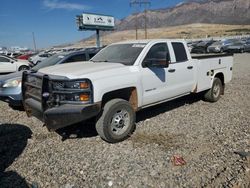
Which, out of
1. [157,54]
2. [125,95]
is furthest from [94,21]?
[125,95]

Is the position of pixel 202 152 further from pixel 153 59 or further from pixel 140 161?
pixel 153 59

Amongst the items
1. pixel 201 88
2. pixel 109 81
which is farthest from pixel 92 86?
pixel 201 88

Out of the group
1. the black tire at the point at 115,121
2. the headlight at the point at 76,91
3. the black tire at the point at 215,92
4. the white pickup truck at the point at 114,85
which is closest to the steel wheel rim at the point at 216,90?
the black tire at the point at 215,92

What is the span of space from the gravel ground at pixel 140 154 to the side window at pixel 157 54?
1477 mm

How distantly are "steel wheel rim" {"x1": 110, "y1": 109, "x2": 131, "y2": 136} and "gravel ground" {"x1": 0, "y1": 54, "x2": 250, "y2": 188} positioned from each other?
0.79 ft

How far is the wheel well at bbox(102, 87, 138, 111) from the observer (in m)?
4.50

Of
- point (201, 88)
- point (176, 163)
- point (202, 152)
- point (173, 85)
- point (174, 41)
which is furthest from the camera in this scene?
point (201, 88)

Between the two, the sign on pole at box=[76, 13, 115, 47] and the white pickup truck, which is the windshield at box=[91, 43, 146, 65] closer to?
the white pickup truck

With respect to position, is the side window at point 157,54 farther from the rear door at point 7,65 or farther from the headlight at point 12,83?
the rear door at point 7,65

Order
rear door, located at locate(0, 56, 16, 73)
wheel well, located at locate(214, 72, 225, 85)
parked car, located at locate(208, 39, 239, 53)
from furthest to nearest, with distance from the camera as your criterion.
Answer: parked car, located at locate(208, 39, 239, 53)
rear door, located at locate(0, 56, 16, 73)
wheel well, located at locate(214, 72, 225, 85)

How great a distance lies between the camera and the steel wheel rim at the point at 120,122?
452cm

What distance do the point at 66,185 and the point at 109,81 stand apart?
5.90 ft

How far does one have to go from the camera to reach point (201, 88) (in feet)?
21.4

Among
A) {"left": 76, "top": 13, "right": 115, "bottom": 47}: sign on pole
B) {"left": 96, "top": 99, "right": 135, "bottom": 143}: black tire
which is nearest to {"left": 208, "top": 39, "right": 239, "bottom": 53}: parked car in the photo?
{"left": 76, "top": 13, "right": 115, "bottom": 47}: sign on pole
